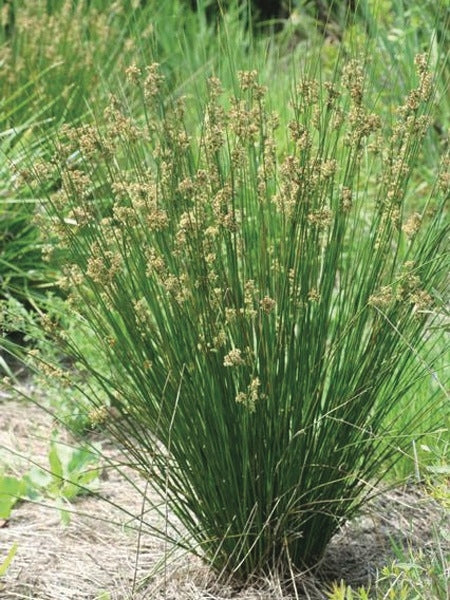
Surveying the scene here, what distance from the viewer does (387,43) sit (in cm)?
504

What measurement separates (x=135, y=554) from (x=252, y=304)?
0.91 meters

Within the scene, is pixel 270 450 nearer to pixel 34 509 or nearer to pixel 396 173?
pixel 396 173

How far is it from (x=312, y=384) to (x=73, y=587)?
864 mm

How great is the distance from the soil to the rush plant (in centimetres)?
15

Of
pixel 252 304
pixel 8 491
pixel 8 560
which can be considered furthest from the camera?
pixel 8 491

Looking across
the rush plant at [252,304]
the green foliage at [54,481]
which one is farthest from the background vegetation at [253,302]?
the green foliage at [54,481]

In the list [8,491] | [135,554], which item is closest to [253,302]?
[135,554]

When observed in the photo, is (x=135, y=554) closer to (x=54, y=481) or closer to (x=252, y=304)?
(x=54, y=481)

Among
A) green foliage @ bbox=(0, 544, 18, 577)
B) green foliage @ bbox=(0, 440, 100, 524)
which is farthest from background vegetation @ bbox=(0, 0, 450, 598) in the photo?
green foliage @ bbox=(0, 440, 100, 524)

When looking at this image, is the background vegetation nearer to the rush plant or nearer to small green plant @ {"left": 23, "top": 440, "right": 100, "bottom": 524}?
the rush plant

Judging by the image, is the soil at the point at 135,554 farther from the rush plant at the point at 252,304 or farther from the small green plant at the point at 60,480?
the rush plant at the point at 252,304

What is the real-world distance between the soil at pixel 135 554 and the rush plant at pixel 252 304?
153 mm

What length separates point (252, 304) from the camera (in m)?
2.32

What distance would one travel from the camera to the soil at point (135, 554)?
8.44ft
